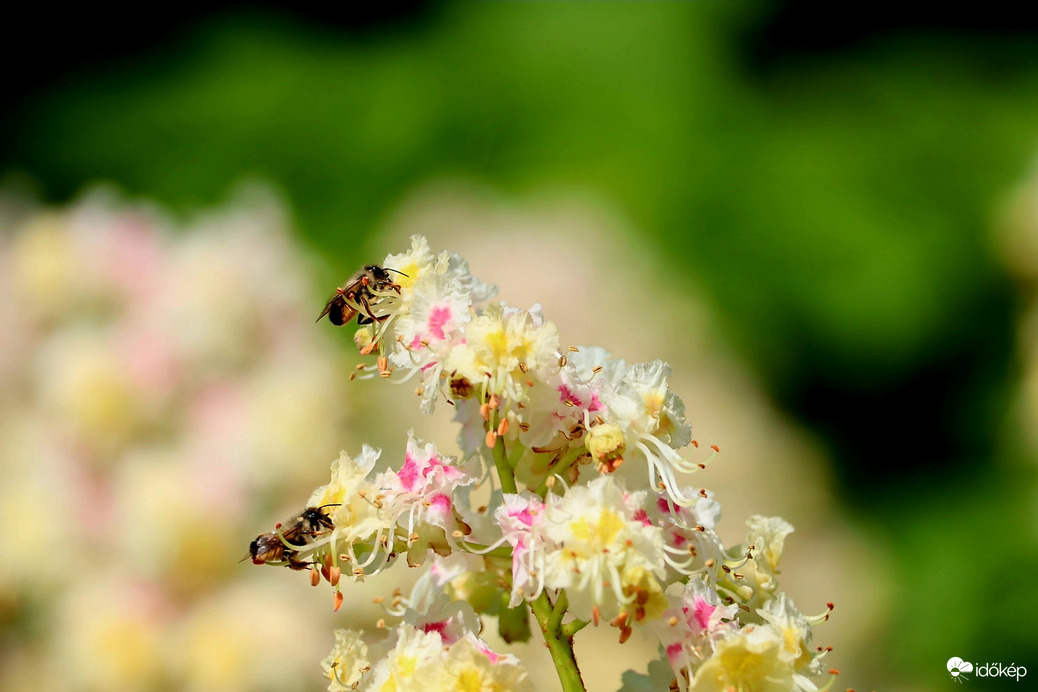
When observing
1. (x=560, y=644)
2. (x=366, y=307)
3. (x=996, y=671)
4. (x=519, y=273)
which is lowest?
(x=560, y=644)

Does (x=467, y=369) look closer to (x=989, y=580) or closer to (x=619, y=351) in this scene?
(x=619, y=351)

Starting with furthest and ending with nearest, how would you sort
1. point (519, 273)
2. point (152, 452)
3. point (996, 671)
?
point (519, 273) < point (996, 671) < point (152, 452)

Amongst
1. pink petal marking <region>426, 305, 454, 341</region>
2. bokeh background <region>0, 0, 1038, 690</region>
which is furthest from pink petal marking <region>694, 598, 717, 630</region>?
bokeh background <region>0, 0, 1038, 690</region>

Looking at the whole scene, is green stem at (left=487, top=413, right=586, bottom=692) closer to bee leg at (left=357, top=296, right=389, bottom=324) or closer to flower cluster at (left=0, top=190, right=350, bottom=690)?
bee leg at (left=357, top=296, right=389, bottom=324)

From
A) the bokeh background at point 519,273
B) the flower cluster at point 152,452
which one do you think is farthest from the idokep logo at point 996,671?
the flower cluster at point 152,452

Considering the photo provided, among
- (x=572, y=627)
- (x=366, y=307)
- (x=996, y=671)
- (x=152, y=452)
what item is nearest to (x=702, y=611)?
(x=572, y=627)

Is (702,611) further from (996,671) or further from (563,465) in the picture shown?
(996,671)
